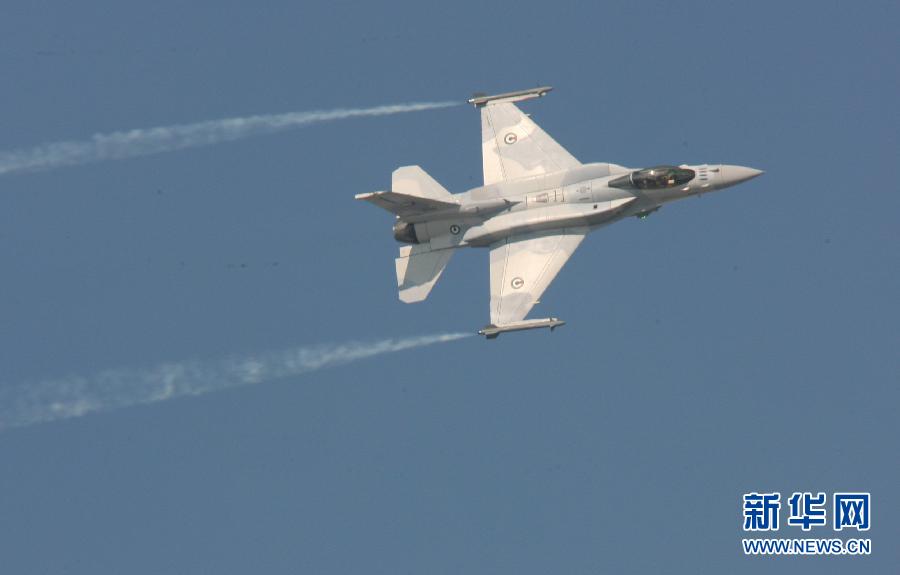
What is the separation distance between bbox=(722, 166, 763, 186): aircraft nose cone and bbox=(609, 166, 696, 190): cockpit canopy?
1.20 m

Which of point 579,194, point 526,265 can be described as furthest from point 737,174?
point 526,265

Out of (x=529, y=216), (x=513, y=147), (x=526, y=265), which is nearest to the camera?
(x=526, y=265)

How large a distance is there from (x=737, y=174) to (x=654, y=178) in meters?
2.86

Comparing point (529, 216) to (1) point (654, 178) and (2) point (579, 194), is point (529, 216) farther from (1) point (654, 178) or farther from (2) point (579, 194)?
(1) point (654, 178)

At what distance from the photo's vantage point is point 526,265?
7344cm

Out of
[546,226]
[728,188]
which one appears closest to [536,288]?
[546,226]

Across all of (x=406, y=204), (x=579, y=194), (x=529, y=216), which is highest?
(x=579, y=194)

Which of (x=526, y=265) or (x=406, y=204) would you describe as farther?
(x=526, y=265)

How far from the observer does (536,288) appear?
73125 millimetres

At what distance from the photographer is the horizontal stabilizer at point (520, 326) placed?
71312 mm

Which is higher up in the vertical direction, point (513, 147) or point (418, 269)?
point (513, 147)

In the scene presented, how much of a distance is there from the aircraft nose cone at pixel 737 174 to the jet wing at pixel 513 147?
16.8 ft

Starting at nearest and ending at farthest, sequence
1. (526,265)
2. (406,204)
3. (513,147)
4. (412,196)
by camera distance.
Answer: (412,196) < (406,204) < (526,265) < (513,147)

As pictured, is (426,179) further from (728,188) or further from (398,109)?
(728,188)
